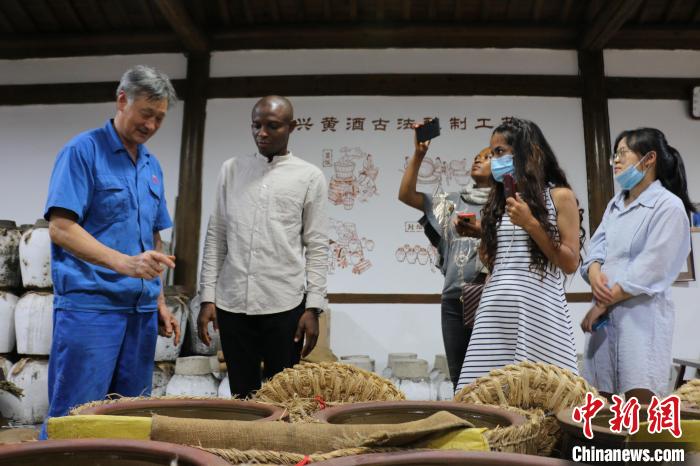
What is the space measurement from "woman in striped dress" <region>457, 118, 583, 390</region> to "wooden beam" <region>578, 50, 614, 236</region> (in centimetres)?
332

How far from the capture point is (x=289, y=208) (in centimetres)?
227

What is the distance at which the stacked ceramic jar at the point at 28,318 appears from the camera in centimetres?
397

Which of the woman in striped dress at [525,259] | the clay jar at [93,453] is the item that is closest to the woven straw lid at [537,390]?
the clay jar at [93,453]

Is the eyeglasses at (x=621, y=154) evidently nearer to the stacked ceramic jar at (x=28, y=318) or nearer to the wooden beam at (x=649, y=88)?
the wooden beam at (x=649, y=88)

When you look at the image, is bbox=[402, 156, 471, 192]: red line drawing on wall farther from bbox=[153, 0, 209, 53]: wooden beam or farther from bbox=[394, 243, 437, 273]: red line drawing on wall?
bbox=[153, 0, 209, 53]: wooden beam

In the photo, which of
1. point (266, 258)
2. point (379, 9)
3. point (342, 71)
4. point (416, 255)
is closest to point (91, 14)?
point (342, 71)

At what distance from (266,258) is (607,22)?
3668 millimetres

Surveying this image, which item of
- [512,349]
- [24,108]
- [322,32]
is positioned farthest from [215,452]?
[24,108]

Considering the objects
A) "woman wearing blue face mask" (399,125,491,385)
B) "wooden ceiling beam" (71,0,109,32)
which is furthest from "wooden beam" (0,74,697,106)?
"woman wearing blue face mask" (399,125,491,385)

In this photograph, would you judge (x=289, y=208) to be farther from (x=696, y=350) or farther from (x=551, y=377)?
(x=696, y=350)

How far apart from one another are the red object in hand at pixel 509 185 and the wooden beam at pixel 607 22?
10.7ft

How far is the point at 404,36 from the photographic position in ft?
16.5

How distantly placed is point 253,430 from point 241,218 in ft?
5.78

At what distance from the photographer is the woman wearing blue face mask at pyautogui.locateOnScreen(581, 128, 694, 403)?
6.91 feet
